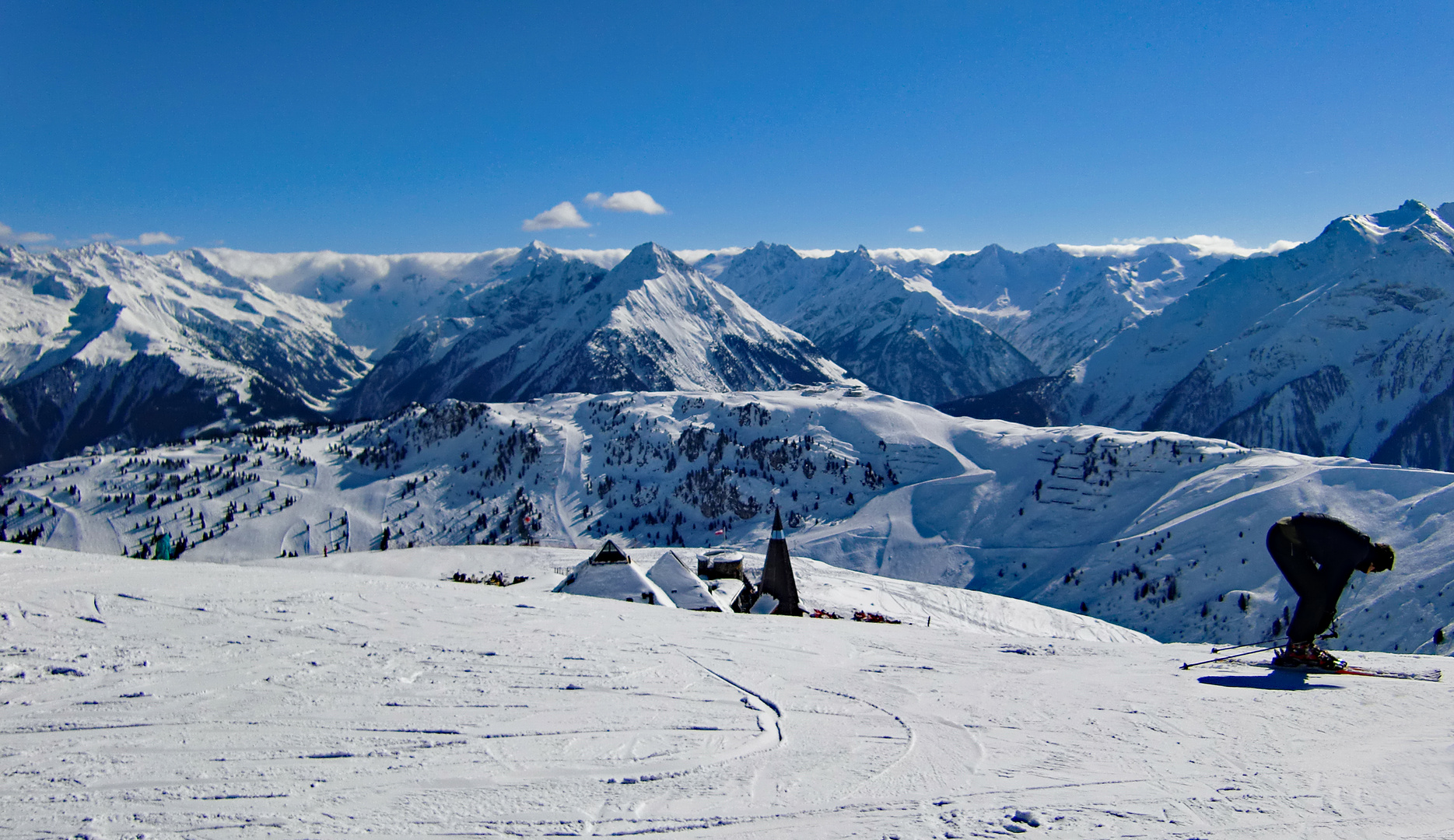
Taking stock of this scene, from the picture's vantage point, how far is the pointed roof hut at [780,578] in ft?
150

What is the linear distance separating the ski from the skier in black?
4.3 inches

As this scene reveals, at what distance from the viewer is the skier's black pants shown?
56.4ft

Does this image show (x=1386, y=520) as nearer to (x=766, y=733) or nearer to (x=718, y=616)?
(x=718, y=616)

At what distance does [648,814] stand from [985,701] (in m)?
8.09

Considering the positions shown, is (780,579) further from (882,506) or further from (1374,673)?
(882,506)

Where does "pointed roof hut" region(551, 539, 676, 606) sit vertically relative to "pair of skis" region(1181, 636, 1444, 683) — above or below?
below

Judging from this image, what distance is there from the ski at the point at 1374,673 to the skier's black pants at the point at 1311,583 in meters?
0.76

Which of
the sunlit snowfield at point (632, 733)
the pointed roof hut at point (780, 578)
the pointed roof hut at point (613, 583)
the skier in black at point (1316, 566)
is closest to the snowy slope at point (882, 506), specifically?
the pointed roof hut at point (613, 583)

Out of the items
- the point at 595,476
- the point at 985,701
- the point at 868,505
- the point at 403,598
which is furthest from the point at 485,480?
the point at 985,701

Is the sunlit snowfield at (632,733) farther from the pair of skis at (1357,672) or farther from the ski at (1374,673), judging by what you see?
the ski at (1374,673)

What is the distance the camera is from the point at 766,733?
12.1m

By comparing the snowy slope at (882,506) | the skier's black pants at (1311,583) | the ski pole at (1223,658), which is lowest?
the snowy slope at (882,506)

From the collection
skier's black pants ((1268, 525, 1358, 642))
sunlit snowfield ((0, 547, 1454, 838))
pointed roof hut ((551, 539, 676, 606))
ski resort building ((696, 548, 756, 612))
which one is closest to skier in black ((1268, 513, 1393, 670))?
skier's black pants ((1268, 525, 1358, 642))

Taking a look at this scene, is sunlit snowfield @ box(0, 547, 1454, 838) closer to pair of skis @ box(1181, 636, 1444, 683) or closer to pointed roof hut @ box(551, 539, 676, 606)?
pair of skis @ box(1181, 636, 1444, 683)
